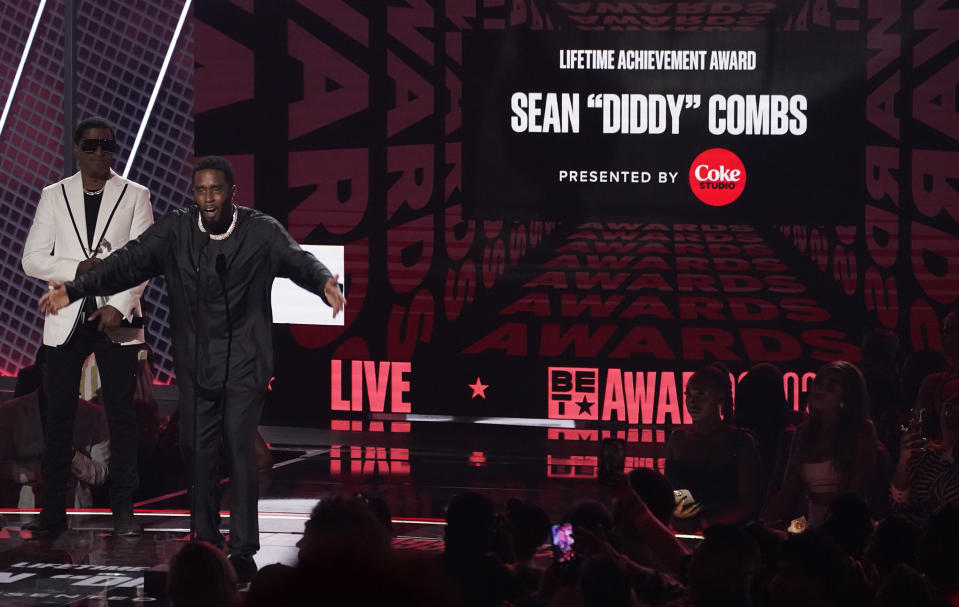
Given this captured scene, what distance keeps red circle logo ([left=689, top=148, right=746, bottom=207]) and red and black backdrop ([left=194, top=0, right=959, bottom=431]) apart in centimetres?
1

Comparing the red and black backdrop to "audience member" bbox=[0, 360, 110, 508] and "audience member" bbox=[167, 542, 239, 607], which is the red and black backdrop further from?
"audience member" bbox=[167, 542, 239, 607]

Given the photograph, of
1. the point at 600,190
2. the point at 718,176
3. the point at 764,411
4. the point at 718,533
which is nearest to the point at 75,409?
the point at 764,411

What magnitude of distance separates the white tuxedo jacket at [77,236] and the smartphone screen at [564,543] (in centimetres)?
235

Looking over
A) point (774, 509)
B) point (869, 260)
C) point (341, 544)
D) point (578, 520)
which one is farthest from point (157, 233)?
point (869, 260)

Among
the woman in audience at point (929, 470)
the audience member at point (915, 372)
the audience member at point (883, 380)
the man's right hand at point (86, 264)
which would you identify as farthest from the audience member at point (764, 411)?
the man's right hand at point (86, 264)

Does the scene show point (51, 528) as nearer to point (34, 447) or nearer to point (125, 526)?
point (125, 526)

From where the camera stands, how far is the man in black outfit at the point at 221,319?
4.29 meters

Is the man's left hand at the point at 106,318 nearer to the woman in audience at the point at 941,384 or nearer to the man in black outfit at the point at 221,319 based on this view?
the man in black outfit at the point at 221,319

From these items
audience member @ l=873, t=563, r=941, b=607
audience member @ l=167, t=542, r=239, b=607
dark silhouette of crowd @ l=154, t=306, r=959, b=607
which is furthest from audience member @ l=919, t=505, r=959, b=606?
audience member @ l=167, t=542, r=239, b=607

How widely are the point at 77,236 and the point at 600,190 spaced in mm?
4228

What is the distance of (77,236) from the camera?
4934 millimetres

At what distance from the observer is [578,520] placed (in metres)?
3.38

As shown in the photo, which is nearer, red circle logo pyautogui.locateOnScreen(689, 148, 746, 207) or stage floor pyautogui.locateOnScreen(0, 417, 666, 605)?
stage floor pyautogui.locateOnScreen(0, 417, 666, 605)

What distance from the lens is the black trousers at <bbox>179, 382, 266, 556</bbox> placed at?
4293 mm
